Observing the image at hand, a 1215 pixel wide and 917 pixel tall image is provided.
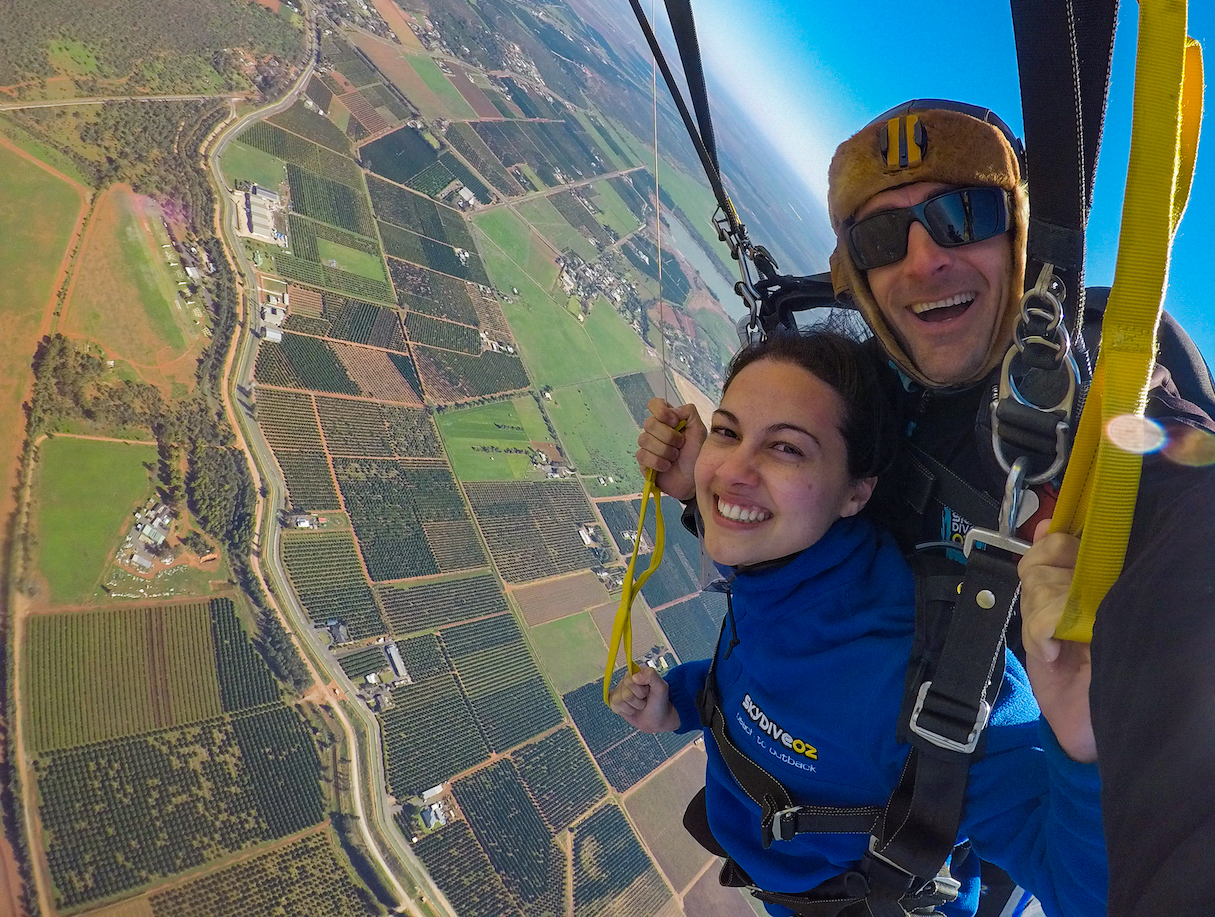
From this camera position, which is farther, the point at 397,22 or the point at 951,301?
→ the point at 397,22

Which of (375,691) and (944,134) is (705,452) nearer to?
(944,134)

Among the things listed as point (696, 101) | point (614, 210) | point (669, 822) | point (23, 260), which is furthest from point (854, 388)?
point (614, 210)

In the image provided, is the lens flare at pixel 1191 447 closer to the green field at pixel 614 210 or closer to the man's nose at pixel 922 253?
the man's nose at pixel 922 253

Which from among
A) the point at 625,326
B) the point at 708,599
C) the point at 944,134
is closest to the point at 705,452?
the point at 944,134

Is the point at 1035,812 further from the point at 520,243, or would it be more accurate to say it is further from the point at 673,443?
the point at 520,243

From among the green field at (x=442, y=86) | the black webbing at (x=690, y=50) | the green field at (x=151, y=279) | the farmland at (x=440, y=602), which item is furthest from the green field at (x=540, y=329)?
the black webbing at (x=690, y=50)

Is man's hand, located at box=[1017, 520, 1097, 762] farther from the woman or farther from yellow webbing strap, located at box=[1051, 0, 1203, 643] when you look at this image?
the woman
